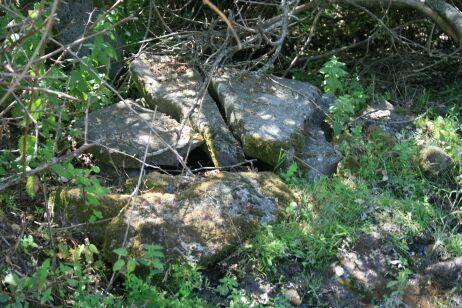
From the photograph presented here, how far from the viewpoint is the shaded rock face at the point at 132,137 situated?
4.95 metres

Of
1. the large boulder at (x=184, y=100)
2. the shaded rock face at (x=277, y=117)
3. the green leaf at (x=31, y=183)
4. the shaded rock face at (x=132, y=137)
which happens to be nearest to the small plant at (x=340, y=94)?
the shaded rock face at (x=277, y=117)

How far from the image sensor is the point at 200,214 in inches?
168

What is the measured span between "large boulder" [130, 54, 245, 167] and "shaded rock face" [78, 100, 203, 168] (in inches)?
3.9

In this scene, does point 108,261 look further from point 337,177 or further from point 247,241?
point 337,177

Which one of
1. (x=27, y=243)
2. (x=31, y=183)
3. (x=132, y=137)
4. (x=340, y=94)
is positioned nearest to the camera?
(x=31, y=183)

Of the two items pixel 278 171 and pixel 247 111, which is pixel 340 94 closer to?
pixel 247 111

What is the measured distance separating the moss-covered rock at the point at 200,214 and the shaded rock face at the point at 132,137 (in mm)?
349

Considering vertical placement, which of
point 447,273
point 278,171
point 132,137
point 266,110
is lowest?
point 447,273

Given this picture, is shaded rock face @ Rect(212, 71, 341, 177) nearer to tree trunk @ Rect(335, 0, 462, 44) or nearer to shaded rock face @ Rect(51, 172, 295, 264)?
shaded rock face @ Rect(51, 172, 295, 264)

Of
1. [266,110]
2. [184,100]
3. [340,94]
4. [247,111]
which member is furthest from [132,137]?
[340,94]

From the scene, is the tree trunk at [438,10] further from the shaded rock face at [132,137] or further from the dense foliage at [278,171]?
the shaded rock face at [132,137]

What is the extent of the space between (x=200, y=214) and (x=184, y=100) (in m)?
1.42

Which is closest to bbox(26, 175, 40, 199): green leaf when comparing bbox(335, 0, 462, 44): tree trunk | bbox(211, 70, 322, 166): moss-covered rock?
bbox(211, 70, 322, 166): moss-covered rock

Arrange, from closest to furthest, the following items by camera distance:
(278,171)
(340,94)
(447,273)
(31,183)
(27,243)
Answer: (31,183) → (27,243) → (447,273) → (278,171) → (340,94)
